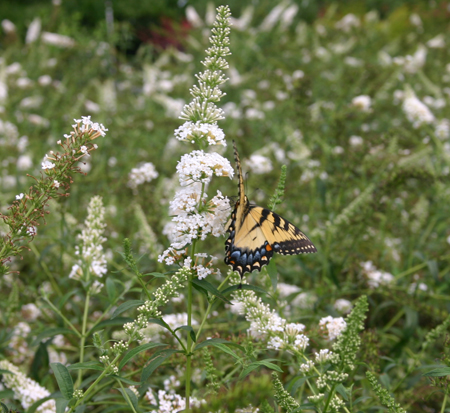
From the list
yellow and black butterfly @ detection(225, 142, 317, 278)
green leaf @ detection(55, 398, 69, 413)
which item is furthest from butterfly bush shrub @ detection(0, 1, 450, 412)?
yellow and black butterfly @ detection(225, 142, 317, 278)

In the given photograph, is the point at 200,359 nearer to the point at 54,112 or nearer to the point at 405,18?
the point at 54,112

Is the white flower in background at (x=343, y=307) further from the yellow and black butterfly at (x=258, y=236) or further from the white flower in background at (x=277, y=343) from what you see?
the white flower in background at (x=277, y=343)

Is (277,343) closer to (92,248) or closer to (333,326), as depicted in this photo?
(333,326)

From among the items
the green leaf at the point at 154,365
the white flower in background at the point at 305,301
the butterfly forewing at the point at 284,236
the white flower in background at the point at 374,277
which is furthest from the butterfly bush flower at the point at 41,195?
the white flower in background at the point at 374,277

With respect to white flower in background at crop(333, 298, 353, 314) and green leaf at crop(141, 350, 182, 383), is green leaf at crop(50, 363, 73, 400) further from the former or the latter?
white flower in background at crop(333, 298, 353, 314)

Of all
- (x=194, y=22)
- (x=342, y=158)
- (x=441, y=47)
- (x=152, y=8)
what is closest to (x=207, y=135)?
(x=342, y=158)

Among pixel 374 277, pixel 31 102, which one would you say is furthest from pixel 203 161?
pixel 31 102

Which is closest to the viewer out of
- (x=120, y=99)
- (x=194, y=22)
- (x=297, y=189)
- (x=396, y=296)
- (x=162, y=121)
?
(x=396, y=296)
